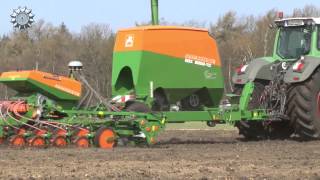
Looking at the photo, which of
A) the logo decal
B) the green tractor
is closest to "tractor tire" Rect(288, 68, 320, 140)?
the green tractor

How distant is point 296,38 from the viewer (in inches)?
550

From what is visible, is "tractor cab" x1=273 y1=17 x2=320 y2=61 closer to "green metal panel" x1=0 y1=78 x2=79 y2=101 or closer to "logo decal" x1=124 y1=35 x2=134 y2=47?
"logo decal" x1=124 y1=35 x2=134 y2=47

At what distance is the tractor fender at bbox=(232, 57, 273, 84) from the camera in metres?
13.8

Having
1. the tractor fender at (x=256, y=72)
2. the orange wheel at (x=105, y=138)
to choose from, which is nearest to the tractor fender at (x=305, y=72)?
the tractor fender at (x=256, y=72)

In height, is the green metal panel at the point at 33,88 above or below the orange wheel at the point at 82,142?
above

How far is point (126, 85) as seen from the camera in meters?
13.4

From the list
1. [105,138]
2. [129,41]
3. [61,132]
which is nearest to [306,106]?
[129,41]

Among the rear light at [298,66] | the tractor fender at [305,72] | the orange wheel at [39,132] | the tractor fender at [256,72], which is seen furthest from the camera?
the tractor fender at [256,72]

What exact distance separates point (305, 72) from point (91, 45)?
45.6 meters

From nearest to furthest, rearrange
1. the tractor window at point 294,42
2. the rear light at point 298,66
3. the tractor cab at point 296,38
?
the rear light at point 298,66 → the tractor cab at point 296,38 → the tractor window at point 294,42

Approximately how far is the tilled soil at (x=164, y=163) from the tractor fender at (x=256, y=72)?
2348 millimetres

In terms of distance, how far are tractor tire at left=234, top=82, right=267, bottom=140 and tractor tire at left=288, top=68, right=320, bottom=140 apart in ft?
3.13

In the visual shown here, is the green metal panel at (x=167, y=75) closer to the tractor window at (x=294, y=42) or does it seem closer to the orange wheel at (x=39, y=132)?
the tractor window at (x=294, y=42)

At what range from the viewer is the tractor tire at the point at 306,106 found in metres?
12.8
